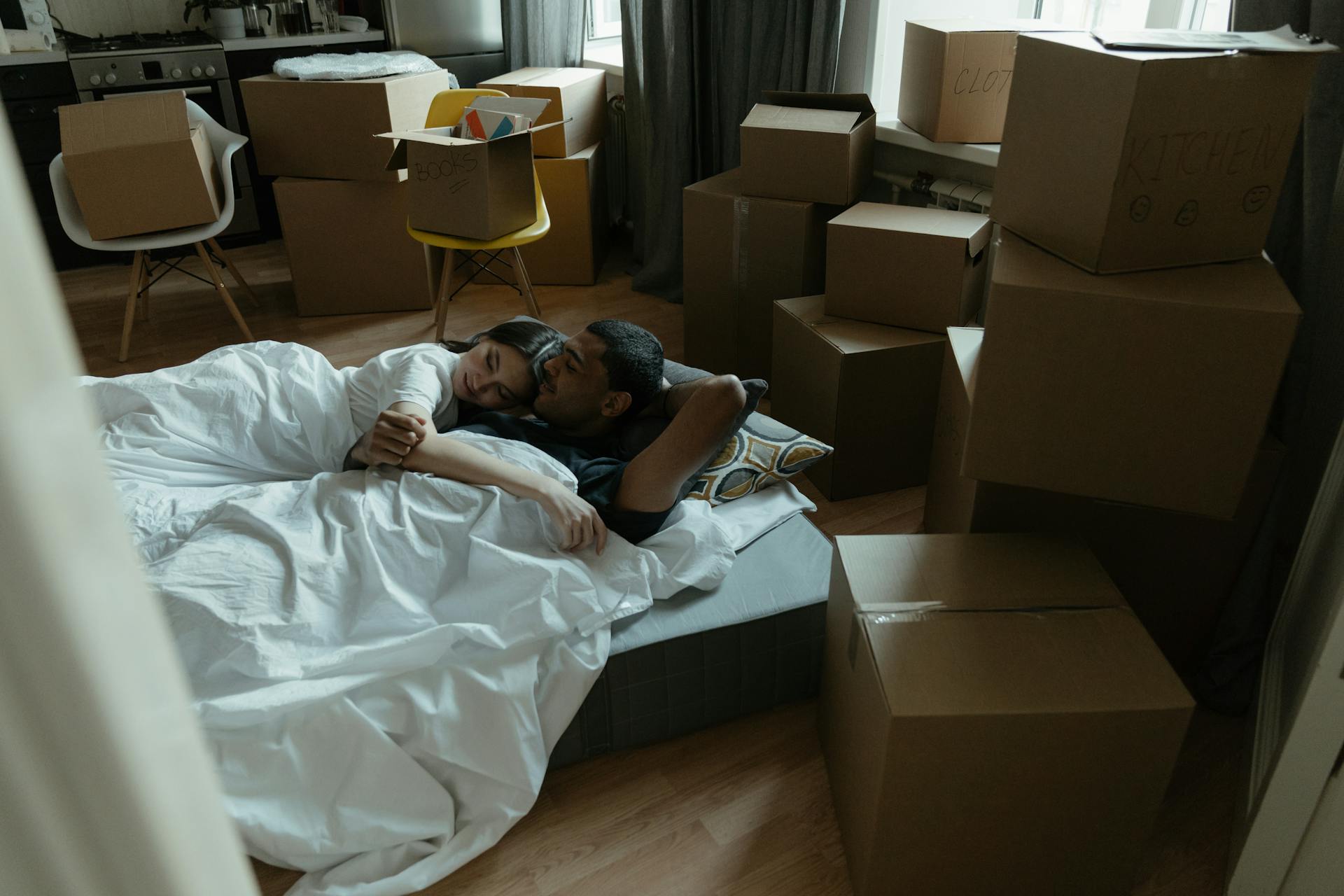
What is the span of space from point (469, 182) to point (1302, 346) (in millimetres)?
2120

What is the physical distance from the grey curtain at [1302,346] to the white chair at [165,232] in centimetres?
276

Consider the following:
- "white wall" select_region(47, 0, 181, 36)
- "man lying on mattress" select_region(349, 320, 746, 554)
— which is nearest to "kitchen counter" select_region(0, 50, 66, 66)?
"white wall" select_region(47, 0, 181, 36)

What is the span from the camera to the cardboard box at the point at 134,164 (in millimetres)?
2766

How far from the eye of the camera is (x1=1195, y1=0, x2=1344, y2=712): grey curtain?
4.99 ft

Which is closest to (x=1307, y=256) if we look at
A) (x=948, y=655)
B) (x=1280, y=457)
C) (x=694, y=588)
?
(x=1280, y=457)

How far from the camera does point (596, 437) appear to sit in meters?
1.93

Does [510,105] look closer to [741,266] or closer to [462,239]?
[462,239]

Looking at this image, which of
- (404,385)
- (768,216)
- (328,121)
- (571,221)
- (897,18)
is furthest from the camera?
(571,221)

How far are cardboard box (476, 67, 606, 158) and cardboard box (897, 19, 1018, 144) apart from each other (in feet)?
4.69

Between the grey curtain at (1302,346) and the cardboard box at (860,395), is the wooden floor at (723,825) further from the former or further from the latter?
the cardboard box at (860,395)

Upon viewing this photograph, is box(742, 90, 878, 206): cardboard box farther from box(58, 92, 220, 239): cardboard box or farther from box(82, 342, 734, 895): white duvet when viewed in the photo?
box(58, 92, 220, 239): cardboard box

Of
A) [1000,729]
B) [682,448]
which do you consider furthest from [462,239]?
[1000,729]

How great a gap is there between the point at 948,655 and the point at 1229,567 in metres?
0.71

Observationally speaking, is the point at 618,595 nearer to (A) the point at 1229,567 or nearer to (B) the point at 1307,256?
(A) the point at 1229,567
